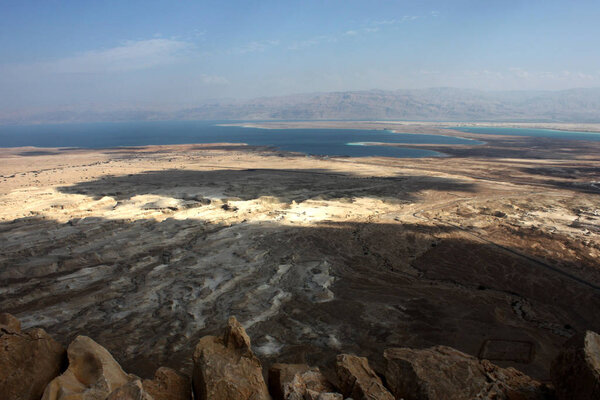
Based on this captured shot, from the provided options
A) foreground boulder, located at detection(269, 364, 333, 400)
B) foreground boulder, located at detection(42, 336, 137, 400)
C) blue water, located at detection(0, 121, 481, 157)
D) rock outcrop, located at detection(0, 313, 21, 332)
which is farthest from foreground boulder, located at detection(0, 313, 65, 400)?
blue water, located at detection(0, 121, 481, 157)

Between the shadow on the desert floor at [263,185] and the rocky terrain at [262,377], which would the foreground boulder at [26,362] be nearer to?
the rocky terrain at [262,377]

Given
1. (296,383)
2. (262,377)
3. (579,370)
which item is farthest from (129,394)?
(579,370)

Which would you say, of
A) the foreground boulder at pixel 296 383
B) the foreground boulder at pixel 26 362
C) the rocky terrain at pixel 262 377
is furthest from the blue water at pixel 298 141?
the foreground boulder at pixel 26 362

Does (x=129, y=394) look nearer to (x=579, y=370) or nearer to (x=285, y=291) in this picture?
(x=579, y=370)

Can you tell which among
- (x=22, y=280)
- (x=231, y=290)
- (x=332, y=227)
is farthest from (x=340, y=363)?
(x=332, y=227)

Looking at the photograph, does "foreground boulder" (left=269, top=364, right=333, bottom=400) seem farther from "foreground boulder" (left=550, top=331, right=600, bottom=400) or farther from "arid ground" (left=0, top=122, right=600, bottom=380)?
"arid ground" (left=0, top=122, right=600, bottom=380)

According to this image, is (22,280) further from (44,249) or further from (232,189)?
(232,189)
